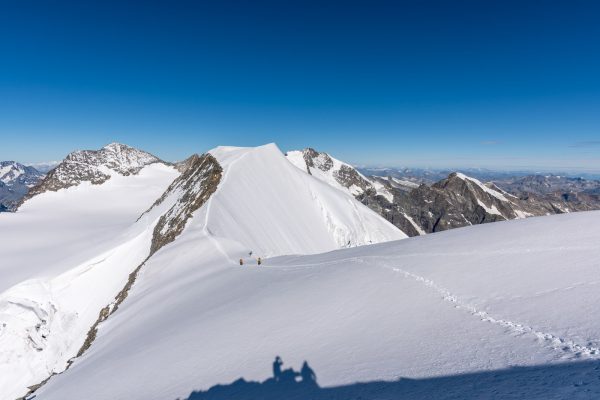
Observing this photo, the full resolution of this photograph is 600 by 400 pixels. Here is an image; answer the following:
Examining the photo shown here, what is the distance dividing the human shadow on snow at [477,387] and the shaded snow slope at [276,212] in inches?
998

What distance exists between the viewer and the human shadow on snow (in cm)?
551

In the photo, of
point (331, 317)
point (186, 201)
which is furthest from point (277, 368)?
point (186, 201)

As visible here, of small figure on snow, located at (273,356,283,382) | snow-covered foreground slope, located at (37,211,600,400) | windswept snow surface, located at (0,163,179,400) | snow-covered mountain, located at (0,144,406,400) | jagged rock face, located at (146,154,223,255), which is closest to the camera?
snow-covered foreground slope, located at (37,211,600,400)

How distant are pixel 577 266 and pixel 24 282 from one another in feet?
169

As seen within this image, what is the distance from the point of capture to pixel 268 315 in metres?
14.1

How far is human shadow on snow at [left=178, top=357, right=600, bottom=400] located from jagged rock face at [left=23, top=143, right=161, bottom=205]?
129764mm

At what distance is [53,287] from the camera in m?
37.9

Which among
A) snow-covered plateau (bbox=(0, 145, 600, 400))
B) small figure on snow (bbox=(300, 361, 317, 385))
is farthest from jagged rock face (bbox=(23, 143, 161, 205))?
small figure on snow (bbox=(300, 361, 317, 385))

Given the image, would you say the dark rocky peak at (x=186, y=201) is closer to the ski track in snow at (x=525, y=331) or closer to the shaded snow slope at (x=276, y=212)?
the shaded snow slope at (x=276, y=212)

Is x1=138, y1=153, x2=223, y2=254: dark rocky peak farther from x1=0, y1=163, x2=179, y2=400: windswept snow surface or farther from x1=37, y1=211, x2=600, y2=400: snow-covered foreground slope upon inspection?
x1=37, y1=211, x2=600, y2=400: snow-covered foreground slope

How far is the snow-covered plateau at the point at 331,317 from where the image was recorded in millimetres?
7414

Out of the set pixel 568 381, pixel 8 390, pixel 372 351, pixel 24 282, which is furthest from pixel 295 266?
pixel 24 282

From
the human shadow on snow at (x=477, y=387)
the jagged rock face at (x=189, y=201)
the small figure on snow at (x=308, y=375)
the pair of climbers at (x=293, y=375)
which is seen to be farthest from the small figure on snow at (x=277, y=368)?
the jagged rock face at (x=189, y=201)

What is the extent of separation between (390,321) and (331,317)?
2.53 m
